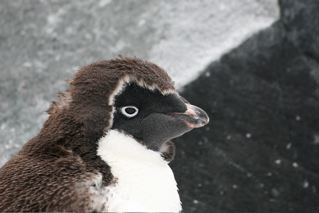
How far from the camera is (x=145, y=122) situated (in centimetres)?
248

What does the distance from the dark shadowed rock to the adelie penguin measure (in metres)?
1.52

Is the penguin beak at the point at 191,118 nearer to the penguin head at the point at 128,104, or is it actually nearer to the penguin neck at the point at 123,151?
the penguin head at the point at 128,104

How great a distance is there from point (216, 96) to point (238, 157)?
0.39 meters

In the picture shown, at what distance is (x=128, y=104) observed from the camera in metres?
2.43

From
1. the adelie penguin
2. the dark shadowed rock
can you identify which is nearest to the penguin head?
the adelie penguin

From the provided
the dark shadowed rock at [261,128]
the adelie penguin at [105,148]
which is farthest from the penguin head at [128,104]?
the dark shadowed rock at [261,128]

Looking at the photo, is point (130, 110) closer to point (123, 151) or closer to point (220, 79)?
point (123, 151)

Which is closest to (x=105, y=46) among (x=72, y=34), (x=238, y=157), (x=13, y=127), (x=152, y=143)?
(x=72, y=34)

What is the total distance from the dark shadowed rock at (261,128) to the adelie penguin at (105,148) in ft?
4.99

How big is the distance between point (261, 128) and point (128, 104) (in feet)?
6.06

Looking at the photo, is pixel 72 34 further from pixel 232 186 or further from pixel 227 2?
pixel 232 186

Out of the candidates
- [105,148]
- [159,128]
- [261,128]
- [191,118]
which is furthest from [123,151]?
[261,128]

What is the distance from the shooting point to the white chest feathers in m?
2.33

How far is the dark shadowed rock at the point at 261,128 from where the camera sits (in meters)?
4.01
